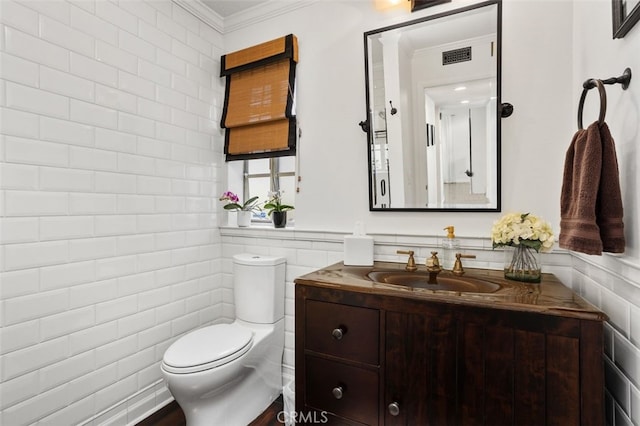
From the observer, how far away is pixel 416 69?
63.8 inches

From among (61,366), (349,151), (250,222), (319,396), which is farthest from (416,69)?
(61,366)

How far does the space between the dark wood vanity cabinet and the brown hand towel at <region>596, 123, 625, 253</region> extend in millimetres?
234

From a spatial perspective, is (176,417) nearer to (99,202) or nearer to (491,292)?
(99,202)

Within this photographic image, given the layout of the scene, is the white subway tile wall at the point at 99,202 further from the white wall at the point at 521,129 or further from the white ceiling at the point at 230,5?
the white wall at the point at 521,129

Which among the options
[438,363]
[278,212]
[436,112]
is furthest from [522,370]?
[278,212]

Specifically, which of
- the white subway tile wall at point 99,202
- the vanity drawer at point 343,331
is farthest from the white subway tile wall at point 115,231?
the vanity drawer at point 343,331

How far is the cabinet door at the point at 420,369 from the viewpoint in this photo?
1.05m

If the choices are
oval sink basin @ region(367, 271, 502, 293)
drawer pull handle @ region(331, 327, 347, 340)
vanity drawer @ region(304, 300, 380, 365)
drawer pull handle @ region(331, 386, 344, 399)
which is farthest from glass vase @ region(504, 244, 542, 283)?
drawer pull handle @ region(331, 386, 344, 399)

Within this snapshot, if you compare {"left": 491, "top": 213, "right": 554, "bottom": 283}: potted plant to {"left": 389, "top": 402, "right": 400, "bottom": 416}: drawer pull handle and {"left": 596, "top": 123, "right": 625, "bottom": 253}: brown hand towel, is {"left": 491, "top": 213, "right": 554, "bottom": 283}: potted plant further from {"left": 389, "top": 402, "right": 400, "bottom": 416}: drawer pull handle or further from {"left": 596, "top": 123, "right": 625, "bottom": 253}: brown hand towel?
{"left": 389, "top": 402, "right": 400, "bottom": 416}: drawer pull handle

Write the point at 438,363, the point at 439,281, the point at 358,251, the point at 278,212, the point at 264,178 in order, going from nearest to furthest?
the point at 438,363
the point at 439,281
the point at 358,251
the point at 278,212
the point at 264,178

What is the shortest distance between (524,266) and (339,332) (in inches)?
31.2

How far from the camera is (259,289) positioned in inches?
74.3

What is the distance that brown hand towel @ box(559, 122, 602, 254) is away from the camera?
2.92 feet

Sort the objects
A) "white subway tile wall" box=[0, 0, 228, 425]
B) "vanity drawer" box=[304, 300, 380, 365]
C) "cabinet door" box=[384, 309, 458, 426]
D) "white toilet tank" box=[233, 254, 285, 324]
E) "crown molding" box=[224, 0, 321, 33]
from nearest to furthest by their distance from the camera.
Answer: "cabinet door" box=[384, 309, 458, 426], "vanity drawer" box=[304, 300, 380, 365], "white subway tile wall" box=[0, 0, 228, 425], "white toilet tank" box=[233, 254, 285, 324], "crown molding" box=[224, 0, 321, 33]
